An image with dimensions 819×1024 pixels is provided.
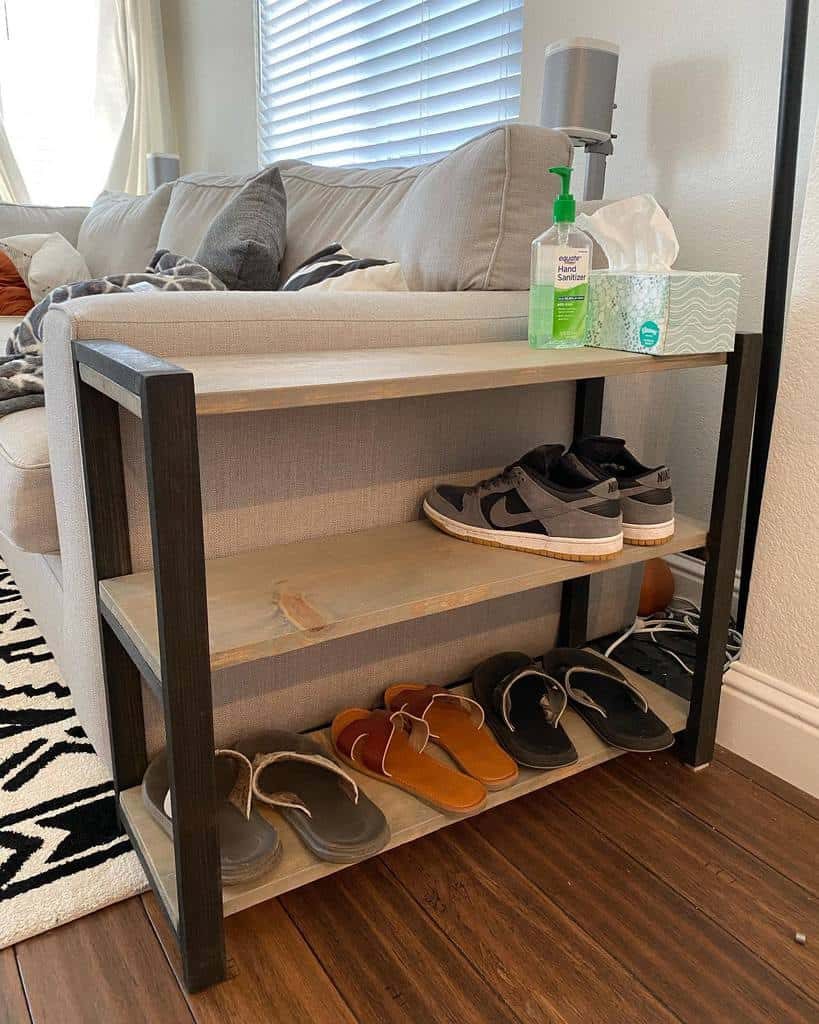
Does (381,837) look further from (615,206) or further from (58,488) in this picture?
(615,206)

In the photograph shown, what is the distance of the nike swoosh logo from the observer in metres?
1.06

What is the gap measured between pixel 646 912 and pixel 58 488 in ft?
2.81

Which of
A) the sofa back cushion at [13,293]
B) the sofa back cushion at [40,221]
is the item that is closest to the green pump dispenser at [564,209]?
the sofa back cushion at [13,293]

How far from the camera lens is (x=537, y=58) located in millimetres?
1992

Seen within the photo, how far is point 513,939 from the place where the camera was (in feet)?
2.99

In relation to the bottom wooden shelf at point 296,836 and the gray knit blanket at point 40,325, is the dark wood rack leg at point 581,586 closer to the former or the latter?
the bottom wooden shelf at point 296,836

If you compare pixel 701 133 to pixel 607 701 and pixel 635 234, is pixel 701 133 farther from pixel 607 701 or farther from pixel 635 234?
pixel 607 701

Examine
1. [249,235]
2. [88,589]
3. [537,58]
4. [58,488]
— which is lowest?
[88,589]

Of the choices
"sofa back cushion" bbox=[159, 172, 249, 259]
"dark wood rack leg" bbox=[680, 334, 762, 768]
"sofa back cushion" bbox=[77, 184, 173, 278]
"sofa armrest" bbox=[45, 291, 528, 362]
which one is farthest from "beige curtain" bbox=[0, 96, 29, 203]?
"dark wood rack leg" bbox=[680, 334, 762, 768]

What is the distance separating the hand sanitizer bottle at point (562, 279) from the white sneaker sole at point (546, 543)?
0.25 m

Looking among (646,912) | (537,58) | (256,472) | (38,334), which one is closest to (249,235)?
(38,334)

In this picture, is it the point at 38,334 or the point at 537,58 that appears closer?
the point at 38,334

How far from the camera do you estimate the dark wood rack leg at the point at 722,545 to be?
109 centimetres

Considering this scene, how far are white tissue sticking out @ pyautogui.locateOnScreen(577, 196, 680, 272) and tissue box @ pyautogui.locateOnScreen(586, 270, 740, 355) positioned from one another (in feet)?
0.15
